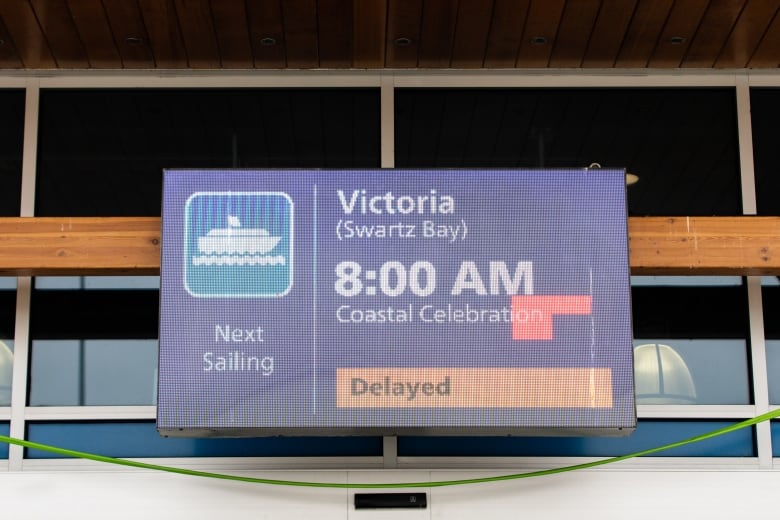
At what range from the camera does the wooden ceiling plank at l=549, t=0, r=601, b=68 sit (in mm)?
4145

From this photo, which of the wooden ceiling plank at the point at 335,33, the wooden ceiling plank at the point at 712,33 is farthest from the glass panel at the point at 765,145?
the wooden ceiling plank at the point at 335,33

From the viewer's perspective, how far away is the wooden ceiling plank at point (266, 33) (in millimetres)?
4164

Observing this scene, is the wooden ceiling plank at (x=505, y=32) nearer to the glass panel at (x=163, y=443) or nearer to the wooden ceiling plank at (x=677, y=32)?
the wooden ceiling plank at (x=677, y=32)

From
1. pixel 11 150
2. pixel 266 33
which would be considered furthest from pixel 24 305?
pixel 266 33

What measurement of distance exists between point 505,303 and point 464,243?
28 cm

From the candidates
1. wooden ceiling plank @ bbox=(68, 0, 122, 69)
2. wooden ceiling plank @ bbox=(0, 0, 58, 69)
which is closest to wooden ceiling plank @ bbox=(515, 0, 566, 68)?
wooden ceiling plank @ bbox=(68, 0, 122, 69)

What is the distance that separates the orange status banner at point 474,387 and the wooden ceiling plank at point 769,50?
1.74 m

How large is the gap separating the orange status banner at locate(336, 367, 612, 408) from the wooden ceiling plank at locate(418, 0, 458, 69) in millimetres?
1531

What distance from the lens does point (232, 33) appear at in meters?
4.35

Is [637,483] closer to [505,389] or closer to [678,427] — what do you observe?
[678,427]

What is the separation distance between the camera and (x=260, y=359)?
3732 mm

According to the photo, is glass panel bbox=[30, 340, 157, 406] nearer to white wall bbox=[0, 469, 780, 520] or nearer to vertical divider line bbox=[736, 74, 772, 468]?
white wall bbox=[0, 469, 780, 520]

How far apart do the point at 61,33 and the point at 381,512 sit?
8.21ft

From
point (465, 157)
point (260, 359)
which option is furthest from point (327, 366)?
point (465, 157)
